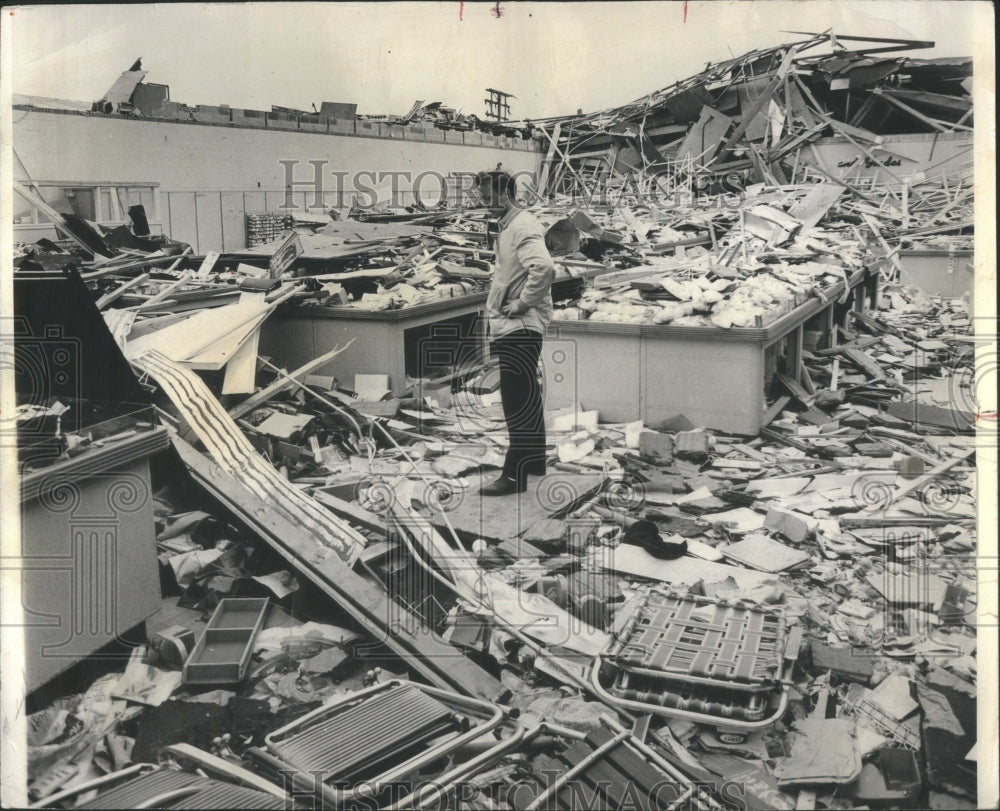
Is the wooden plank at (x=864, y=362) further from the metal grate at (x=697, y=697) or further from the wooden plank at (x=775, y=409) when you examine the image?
the metal grate at (x=697, y=697)

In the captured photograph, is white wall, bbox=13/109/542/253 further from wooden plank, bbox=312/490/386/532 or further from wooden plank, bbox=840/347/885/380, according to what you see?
wooden plank, bbox=840/347/885/380

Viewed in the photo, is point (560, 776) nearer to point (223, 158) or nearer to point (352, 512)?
point (352, 512)

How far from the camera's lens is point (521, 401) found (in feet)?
12.0

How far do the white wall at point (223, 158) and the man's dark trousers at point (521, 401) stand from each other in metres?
0.70

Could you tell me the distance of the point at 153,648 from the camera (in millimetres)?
3062

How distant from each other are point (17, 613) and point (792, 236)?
3823 mm

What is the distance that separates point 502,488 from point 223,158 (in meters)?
1.75

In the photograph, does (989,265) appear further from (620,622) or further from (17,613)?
(17,613)

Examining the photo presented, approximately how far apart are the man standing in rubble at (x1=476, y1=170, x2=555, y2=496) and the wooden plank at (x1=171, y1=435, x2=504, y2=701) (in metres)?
0.68

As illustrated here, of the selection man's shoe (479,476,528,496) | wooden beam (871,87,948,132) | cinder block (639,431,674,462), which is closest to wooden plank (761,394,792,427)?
cinder block (639,431,674,462)

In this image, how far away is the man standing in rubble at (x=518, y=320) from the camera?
11.5 feet

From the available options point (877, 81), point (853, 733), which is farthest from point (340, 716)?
point (877, 81)

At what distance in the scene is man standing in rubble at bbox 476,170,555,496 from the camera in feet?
11.5

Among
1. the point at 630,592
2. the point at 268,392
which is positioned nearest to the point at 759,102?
the point at 630,592
